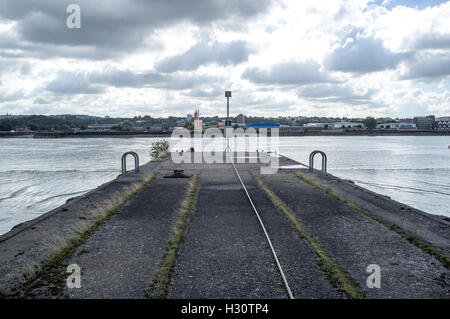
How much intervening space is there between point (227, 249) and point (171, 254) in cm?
111

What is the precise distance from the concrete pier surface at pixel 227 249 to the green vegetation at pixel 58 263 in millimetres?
19

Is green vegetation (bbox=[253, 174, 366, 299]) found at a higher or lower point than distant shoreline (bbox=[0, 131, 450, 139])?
lower

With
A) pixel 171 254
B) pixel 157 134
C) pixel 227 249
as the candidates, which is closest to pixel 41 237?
pixel 171 254

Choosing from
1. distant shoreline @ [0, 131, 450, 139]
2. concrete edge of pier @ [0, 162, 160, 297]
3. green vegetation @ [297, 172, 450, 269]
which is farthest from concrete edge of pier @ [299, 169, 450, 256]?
distant shoreline @ [0, 131, 450, 139]

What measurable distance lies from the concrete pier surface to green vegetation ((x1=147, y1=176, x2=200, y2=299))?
0.03 metres

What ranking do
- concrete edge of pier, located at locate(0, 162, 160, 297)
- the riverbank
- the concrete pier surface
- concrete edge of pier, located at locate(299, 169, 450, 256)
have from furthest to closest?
1. the riverbank
2. concrete edge of pier, located at locate(299, 169, 450, 256)
3. concrete edge of pier, located at locate(0, 162, 160, 297)
4. the concrete pier surface

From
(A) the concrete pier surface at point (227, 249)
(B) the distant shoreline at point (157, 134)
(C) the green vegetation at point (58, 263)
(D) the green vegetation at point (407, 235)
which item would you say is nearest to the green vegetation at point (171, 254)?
(A) the concrete pier surface at point (227, 249)

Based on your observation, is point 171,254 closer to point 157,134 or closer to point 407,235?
point 407,235

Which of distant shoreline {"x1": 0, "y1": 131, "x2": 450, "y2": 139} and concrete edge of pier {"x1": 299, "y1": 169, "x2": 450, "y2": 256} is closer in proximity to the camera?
concrete edge of pier {"x1": 299, "y1": 169, "x2": 450, "y2": 256}

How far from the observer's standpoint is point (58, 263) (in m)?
6.39

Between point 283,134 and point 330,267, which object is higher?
point 283,134

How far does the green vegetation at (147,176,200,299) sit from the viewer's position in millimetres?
5246

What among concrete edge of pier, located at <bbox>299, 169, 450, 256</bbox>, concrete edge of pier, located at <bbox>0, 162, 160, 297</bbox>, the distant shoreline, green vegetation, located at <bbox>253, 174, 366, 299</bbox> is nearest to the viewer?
green vegetation, located at <bbox>253, 174, 366, 299</bbox>

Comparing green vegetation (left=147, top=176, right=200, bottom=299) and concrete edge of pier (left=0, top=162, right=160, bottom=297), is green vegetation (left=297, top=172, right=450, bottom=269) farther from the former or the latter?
concrete edge of pier (left=0, top=162, right=160, bottom=297)
